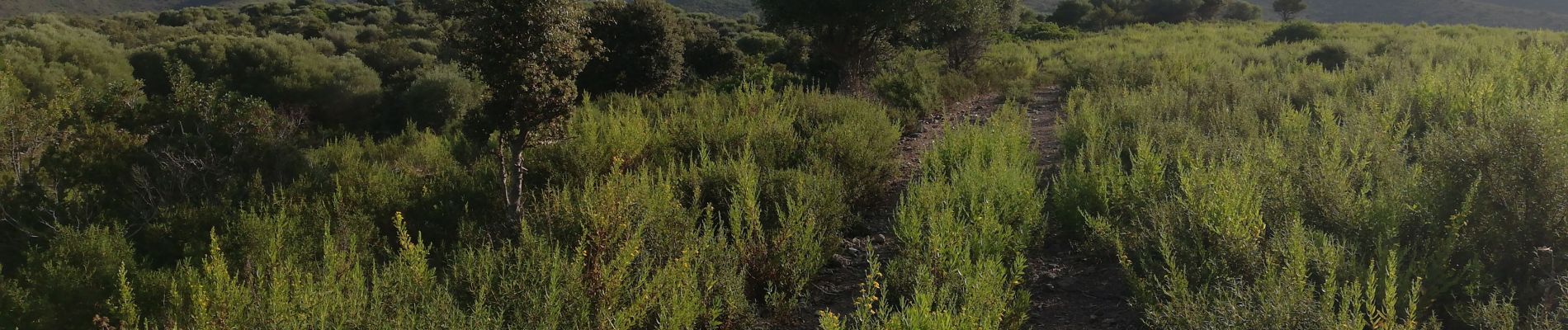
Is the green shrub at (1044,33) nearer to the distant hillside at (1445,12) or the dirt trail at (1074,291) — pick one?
the dirt trail at (1074,291)

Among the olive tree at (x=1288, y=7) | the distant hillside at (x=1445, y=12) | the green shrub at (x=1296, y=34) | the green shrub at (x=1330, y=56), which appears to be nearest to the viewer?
the green shrub at (x=1330, y=56)

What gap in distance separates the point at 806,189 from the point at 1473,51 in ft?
41.2

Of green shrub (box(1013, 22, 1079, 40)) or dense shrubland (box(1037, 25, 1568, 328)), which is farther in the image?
green shrub (box(1013, 22, 1079, 40))

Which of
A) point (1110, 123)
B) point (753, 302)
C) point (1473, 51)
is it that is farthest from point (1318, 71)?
point (753, 302)

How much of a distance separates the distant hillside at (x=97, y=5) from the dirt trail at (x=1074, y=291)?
239ft

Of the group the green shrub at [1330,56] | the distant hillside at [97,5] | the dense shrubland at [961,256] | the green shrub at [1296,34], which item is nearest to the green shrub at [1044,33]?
the green shrub at [1296,34]

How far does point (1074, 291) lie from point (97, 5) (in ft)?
327

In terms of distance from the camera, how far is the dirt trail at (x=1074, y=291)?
11.7 ft

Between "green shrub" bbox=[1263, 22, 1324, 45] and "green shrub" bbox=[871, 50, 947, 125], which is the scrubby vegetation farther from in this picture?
"green shrub" bbox=[1263, 22, 1324, 45]

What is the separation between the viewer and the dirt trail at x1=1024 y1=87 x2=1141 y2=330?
141 inches

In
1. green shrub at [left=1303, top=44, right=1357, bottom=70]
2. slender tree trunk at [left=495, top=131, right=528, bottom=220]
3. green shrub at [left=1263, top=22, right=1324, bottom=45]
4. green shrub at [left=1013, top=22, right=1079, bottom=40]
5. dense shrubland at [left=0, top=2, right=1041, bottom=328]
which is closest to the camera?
dense shrubland at [left=0, top=2, right=1041, bottom=328]

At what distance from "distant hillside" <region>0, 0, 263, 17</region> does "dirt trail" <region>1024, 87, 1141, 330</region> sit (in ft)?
239

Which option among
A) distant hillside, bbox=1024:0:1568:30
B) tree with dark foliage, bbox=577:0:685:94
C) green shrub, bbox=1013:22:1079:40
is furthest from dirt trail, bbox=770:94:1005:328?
distant hillside, bbox=1024:0:1568:30

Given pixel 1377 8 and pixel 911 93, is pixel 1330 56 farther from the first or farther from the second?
pixel 1377 8
